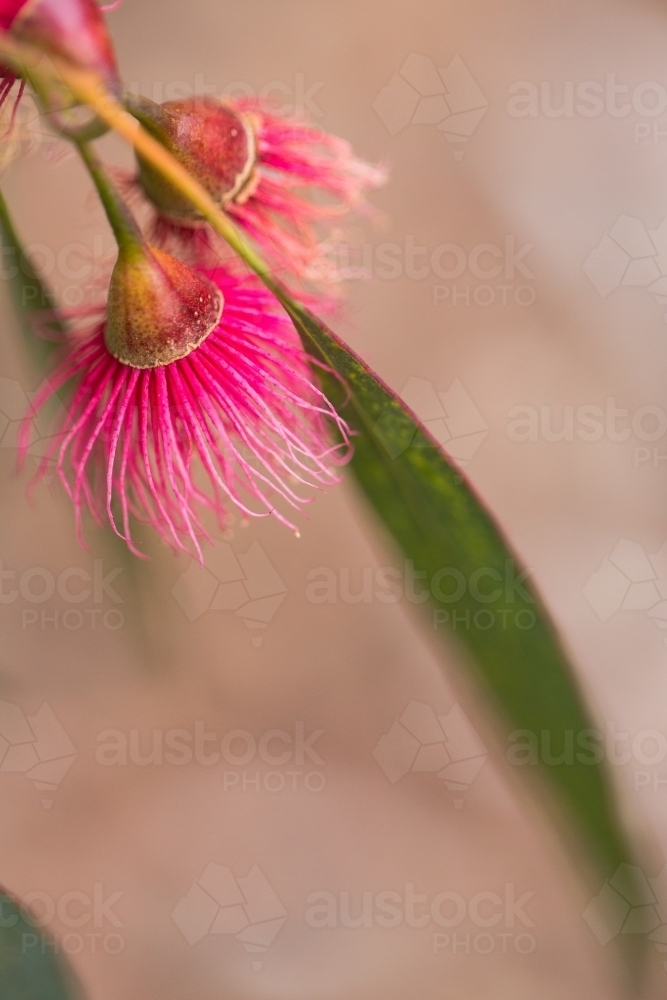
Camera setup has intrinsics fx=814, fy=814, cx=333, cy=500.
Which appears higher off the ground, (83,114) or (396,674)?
(83,114)

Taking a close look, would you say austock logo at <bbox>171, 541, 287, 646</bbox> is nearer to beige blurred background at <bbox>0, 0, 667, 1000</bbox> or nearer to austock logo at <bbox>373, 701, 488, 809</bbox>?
beige blurred background at <bbox>0, 0, 667, 1000</bbox>

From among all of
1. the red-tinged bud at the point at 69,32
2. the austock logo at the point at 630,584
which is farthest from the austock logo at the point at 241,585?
the red-tinged bud at the point at 69,32

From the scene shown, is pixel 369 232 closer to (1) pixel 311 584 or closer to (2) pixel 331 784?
(1) pixel 311 584

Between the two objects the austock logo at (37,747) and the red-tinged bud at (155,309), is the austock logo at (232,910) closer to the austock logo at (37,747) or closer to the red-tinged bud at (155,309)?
the austock logo at (37,747)

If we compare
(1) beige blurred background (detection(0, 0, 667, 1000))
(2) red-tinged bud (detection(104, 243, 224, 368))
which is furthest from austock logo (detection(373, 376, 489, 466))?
(2) red-tinged bud (detection(104, 243, 224, 368))

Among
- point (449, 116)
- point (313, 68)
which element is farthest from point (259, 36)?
point (449, 116)

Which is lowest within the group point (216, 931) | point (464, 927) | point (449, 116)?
point (464, 927)
